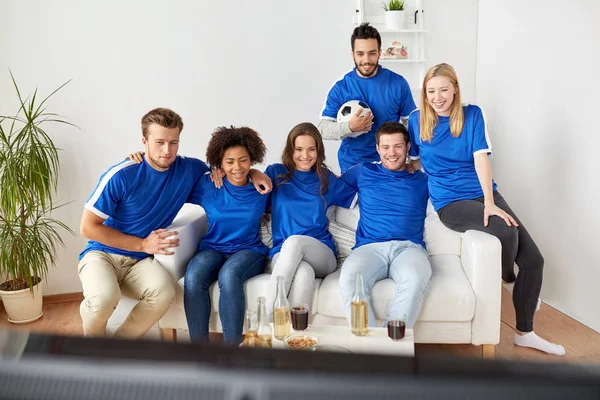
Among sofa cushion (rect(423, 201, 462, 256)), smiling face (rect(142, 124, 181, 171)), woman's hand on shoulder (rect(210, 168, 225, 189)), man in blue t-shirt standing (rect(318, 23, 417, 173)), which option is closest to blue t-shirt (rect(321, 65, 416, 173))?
man in blue t-shirt standing (rect(318, 23, 417, 173))

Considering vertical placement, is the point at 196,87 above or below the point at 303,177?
above

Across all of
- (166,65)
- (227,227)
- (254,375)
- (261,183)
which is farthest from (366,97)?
(254,375)

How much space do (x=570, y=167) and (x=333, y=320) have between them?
1.43 metres

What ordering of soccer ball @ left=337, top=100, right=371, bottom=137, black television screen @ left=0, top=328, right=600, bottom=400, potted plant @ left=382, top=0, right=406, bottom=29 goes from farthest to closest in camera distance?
potted plant @ left=382, top=0, right=406, bottom=29 < soccer ball @ left=337, top=100, right=371, bottom=137 < black television screen @ left=0, top=328, right=600, bottom=400

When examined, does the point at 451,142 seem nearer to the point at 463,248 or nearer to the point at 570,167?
the point at 463,248

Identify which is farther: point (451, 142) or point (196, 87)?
point (196, 87)

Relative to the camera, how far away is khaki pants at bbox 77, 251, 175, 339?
227 cm

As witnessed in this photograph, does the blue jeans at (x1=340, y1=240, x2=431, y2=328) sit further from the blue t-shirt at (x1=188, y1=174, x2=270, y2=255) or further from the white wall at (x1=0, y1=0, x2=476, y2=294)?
the white wall at (x1=0, y1=0, x2=476, y2=294)

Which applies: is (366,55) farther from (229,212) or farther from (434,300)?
(434,300)

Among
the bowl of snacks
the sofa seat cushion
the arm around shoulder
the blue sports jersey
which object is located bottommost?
the sofa seat cushion

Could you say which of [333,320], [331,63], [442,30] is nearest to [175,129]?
[333,320]

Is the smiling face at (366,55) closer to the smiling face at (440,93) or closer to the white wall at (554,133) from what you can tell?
the smiling face at (440,93)

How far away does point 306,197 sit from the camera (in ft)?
8.74

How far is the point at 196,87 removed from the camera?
3.50 meters
